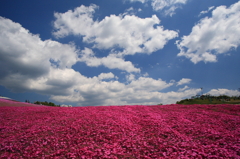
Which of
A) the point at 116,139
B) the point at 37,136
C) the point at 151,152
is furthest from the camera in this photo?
the point at 37,136

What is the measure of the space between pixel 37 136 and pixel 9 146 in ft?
6.02

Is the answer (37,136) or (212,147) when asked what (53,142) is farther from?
(212,147)

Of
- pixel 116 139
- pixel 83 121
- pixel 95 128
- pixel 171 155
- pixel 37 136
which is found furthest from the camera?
pixel 83 121

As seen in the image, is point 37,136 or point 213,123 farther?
point 213,123

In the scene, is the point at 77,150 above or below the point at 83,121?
below

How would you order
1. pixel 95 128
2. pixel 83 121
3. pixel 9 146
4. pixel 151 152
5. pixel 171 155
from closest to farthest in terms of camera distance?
1. pixel 171 155
2. pixel 151 152
3. pixel 9 146
4. pixel 95 128
5. pixel 83 121

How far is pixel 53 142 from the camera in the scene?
10.3 m

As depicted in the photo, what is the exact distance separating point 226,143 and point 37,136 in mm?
14197

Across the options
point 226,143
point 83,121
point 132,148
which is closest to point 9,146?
point 83,121

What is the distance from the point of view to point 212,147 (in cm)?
961

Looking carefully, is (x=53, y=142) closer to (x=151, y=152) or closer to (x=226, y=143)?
(x=151, y=152)

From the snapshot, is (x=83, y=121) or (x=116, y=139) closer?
(x=116, y=139)

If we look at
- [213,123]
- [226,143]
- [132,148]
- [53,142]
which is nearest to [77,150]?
[53,142]

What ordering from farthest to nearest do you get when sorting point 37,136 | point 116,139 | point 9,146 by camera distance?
point 37,136 → point 116,139 → point 9,146
